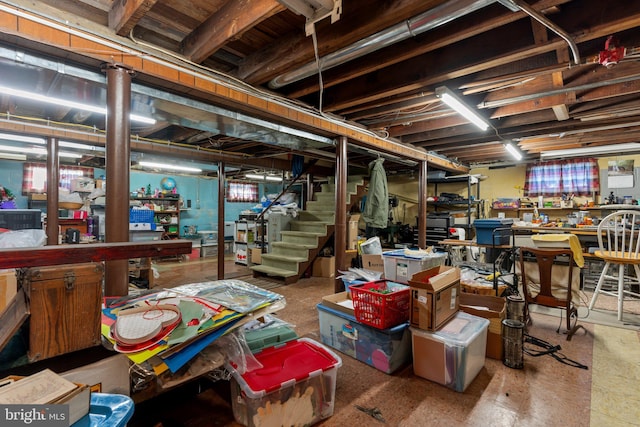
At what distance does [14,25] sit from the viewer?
1.60 m

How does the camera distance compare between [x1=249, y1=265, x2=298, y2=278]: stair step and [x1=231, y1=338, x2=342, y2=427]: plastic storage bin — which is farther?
[x1=249, y1=265, x2=298, y2=278]: stair step

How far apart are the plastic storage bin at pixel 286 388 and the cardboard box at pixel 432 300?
74 centimetres

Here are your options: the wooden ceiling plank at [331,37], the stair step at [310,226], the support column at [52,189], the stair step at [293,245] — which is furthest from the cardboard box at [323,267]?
the support column at [52,189]

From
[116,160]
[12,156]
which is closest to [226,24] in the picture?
[116,160]

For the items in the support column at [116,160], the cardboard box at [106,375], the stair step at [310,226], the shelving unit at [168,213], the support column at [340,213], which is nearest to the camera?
the cardboard box at [106,375]

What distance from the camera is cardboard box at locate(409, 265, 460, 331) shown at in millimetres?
2053

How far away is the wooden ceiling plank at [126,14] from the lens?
169cm

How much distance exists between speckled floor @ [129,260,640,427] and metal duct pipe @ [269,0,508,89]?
7.72ft

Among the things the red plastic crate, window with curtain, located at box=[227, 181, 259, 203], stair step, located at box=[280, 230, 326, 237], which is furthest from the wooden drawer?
window with curtain, located at box=[227, 181, 259, 203]

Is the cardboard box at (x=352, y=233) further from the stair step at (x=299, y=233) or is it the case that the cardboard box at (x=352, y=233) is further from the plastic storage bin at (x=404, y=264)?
the plastic storage bin at (x=404, y=264)

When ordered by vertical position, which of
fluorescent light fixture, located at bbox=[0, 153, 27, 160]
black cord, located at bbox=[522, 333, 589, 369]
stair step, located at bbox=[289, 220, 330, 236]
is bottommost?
black cord, located at bbox=[522, 333, 589, 369]

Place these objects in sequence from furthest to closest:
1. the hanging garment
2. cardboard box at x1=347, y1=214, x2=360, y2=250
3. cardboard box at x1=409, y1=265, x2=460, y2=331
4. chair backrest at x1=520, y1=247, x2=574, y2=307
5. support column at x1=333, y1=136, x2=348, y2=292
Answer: cardboard box at x1=347, y1=214, x2=360, y2=250
the hanging garment
support column at x1=333, y1=136, x2=348, y2=292
chair backrest at x1=520, y1=247, x2=574, y2=307
cardboard box at x1=409, y1=265, x2=460, y2=331

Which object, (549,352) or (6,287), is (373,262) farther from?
(6,287)

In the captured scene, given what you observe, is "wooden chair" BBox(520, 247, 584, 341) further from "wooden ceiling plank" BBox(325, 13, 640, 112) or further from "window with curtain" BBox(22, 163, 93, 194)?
"window with curtain" BBox(22, 163, 93, 194)
